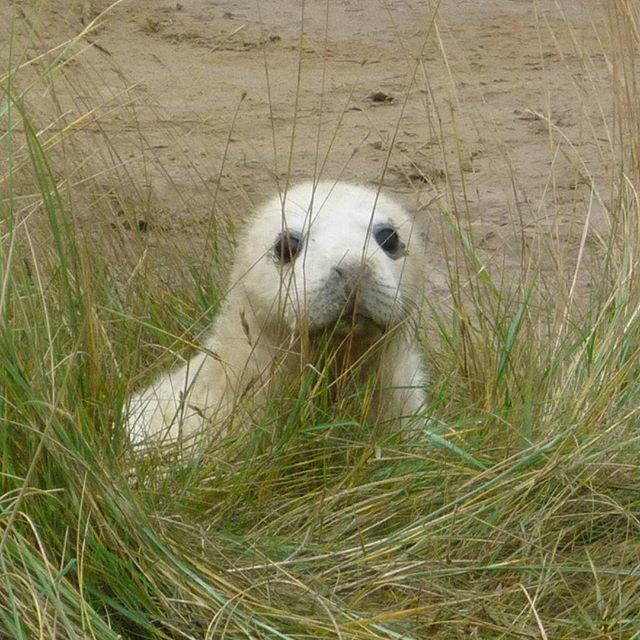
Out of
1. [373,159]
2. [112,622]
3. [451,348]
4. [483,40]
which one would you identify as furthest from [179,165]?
[112,622]

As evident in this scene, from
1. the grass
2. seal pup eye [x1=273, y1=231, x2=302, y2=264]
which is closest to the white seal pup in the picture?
seal pup eye [x1=273, y1=231, x2=302, y2=264]

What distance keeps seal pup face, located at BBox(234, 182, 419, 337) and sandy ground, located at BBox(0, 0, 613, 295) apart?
1.90ft

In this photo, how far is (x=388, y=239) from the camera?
4105 millimetres

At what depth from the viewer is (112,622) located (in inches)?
111

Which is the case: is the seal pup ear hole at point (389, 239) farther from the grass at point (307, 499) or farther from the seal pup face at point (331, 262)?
the grass at point (307, 499)

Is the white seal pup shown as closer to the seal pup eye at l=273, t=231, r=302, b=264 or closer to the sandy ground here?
the seal pup eye at l=273, t=231, r=302, b=264

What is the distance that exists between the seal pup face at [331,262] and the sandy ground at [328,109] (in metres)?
0.58

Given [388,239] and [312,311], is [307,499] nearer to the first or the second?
[312,311]

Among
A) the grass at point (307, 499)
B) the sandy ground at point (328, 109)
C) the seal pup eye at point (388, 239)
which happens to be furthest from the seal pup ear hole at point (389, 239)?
the sandy ground at point (328, 109)

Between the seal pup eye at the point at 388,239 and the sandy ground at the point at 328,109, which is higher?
the seal pup eye at the point at 388,239

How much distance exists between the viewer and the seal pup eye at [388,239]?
4.08m

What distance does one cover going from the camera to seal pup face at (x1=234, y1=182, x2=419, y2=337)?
376 cm

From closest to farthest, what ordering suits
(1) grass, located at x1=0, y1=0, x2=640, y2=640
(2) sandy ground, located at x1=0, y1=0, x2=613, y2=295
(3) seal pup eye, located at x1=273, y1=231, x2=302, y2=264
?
(1) grass, located at x1=0, y1=0, x2=640, y2=640 < (3) seal pup eye, located at x1=273, y1=231, x2=302, y2=264 < (2) sandy ground, located at x1=0, y1=0, x2=613, y2=295

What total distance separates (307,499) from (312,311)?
1.75ft
